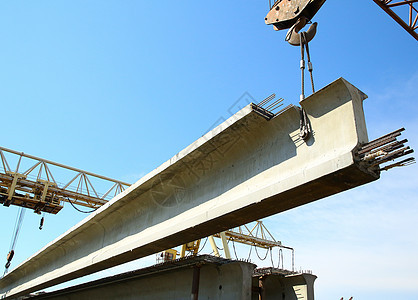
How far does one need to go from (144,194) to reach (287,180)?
17.7ft

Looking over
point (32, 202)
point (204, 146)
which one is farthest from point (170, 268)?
point (32, 202)

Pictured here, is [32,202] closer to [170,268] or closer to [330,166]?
[170,268]

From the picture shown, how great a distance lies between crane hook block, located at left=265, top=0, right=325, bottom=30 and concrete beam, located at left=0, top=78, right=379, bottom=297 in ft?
8.09

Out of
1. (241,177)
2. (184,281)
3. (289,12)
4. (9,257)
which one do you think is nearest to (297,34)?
(289,12)

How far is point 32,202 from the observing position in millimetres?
22094

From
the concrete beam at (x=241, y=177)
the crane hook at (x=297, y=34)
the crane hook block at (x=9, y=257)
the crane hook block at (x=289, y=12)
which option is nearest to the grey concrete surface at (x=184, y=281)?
the concrete beam at (x=241, y=177)

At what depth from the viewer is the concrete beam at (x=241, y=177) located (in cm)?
581

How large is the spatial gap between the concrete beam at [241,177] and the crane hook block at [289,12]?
2.46 meters

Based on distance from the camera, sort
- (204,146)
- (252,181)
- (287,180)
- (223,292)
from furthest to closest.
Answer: (223,292)
(204,146)
(252,181)
(287,180)

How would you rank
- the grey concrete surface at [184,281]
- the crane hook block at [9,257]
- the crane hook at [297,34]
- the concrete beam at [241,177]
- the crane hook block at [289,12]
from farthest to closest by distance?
1. the crane hook block at [9,257]
2. the grey concrete surface at [184,281]
3. the crane hook block at [289,12]
4. the crane hook at [297,34]
5. the concrete beam at [241,177]

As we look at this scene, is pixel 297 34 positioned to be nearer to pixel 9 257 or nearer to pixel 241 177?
pixel 241 177

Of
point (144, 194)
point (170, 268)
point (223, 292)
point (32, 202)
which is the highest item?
point (32, 202)

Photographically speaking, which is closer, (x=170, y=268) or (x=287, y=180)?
(x=287, y=180)

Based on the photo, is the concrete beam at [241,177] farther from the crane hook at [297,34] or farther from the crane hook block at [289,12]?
the crane hook block at [289,12]
